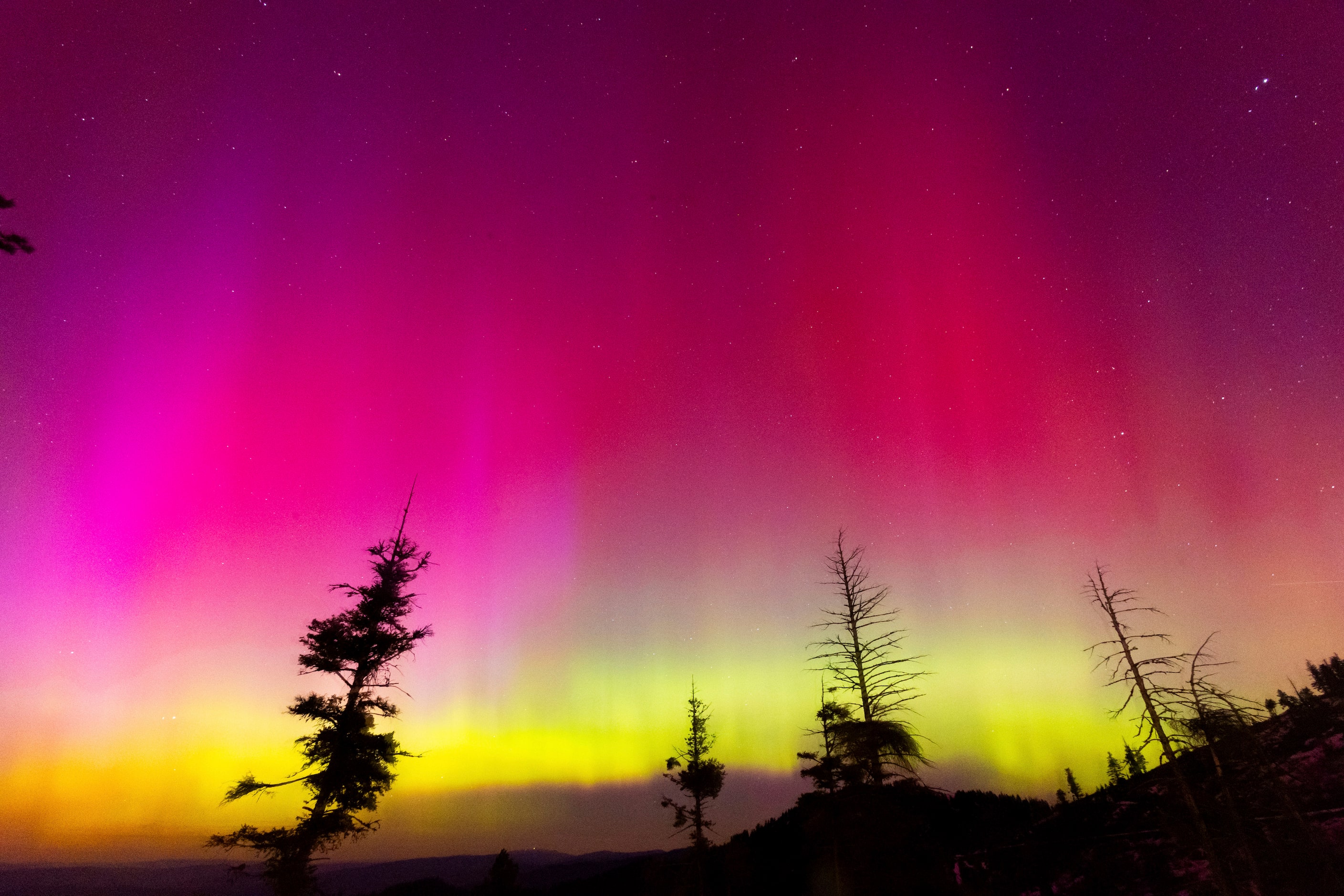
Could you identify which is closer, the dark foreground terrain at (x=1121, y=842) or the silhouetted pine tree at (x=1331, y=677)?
the dark foreground terrain at (x=1121, y=842)

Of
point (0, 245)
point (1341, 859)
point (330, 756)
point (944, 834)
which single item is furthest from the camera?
point (944, 834)

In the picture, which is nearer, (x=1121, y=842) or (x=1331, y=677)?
(x=1121, y=842)

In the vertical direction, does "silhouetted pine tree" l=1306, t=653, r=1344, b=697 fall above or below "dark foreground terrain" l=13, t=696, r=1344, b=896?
above

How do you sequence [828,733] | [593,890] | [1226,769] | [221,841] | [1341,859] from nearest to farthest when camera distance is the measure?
[221,841] → [1341,859] → [1226,769] → [828,733] → [593,890]

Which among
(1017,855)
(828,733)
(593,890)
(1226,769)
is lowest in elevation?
(593,890)

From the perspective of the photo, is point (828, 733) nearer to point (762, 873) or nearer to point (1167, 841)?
point (1167, 841)

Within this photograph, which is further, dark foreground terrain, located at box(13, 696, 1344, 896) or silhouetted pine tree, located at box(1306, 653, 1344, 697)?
silhouetted pine tree, located at box(1306, 653, 1344, 697)

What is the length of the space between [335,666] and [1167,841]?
39840 mm

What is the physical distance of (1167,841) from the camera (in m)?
29.7

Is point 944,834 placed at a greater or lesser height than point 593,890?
greater

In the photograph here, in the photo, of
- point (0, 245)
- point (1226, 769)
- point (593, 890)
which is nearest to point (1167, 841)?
point (1226, 769)

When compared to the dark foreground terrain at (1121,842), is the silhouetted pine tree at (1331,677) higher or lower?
higher

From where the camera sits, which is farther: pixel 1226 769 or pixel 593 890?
pixel 593 890

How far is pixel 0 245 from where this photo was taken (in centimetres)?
1005
